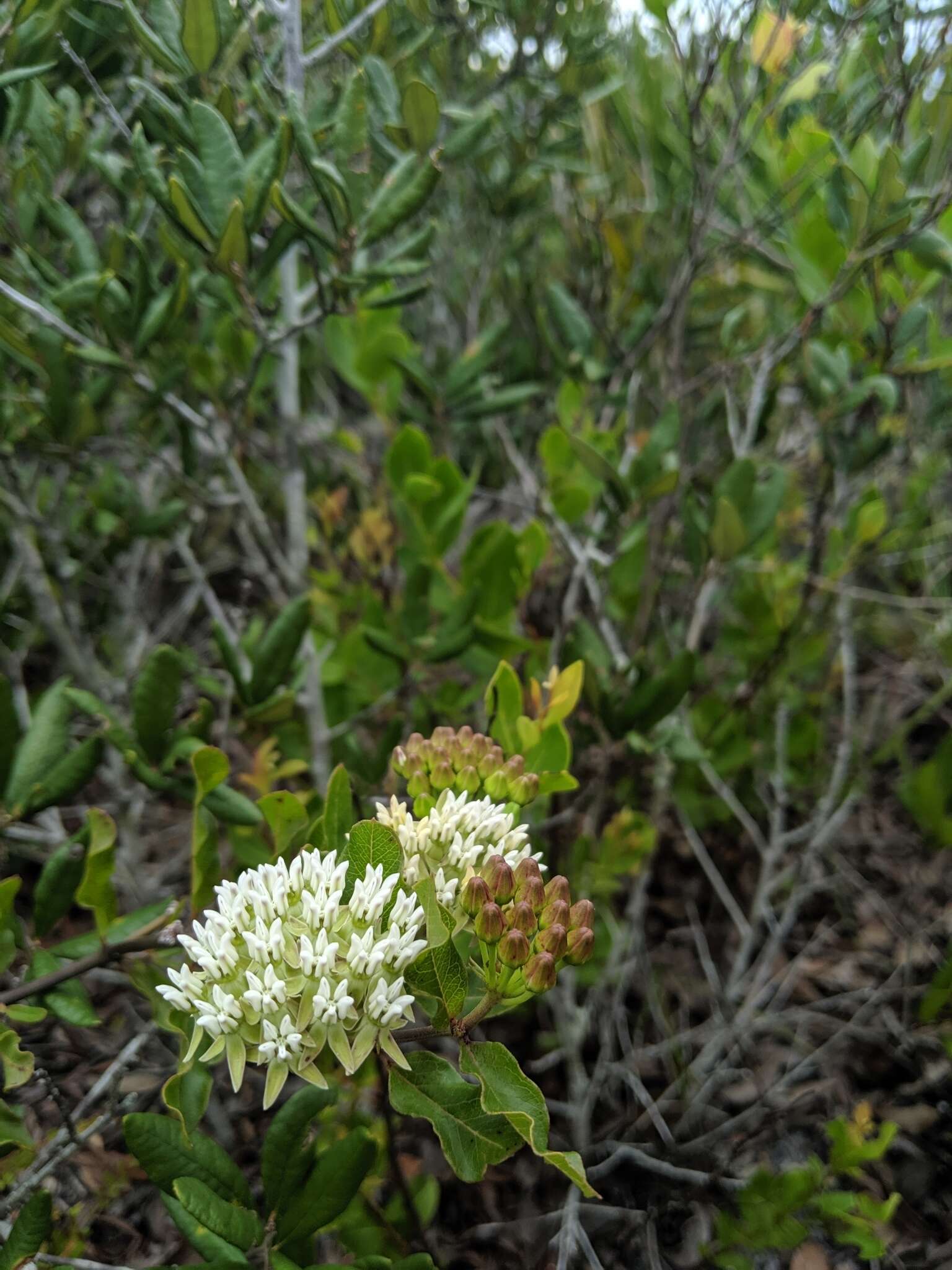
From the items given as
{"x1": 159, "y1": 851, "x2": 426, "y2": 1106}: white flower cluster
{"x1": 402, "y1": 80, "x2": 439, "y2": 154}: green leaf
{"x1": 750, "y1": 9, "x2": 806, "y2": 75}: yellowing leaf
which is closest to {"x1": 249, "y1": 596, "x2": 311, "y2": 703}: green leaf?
{"x1": 159, "y1": 851, "x2": 426, "y2": 1106}: white flower cluster

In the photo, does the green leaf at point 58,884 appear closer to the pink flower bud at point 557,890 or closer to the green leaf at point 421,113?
the pink flower bud at point 557,890

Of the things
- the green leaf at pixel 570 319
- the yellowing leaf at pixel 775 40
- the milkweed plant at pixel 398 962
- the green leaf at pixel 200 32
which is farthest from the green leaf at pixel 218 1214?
the yellowing leaf at pixel 775 40

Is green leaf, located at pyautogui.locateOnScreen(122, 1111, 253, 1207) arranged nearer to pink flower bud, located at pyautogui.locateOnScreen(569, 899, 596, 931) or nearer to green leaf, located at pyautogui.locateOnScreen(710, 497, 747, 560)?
pink flower bud, located at pyautogui.locateOnScreen(569, 899, 596, 931)

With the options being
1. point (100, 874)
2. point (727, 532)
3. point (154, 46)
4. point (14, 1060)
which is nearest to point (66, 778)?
point (100, 874)

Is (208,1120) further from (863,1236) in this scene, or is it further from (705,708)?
(705,708)

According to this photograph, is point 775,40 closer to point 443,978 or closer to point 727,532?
point 727,532

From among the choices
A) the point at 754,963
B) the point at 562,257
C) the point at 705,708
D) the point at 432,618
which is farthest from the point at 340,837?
the point at 562,257

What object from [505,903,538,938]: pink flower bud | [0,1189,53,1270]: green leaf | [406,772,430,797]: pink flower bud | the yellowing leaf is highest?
the yellowing leaf
